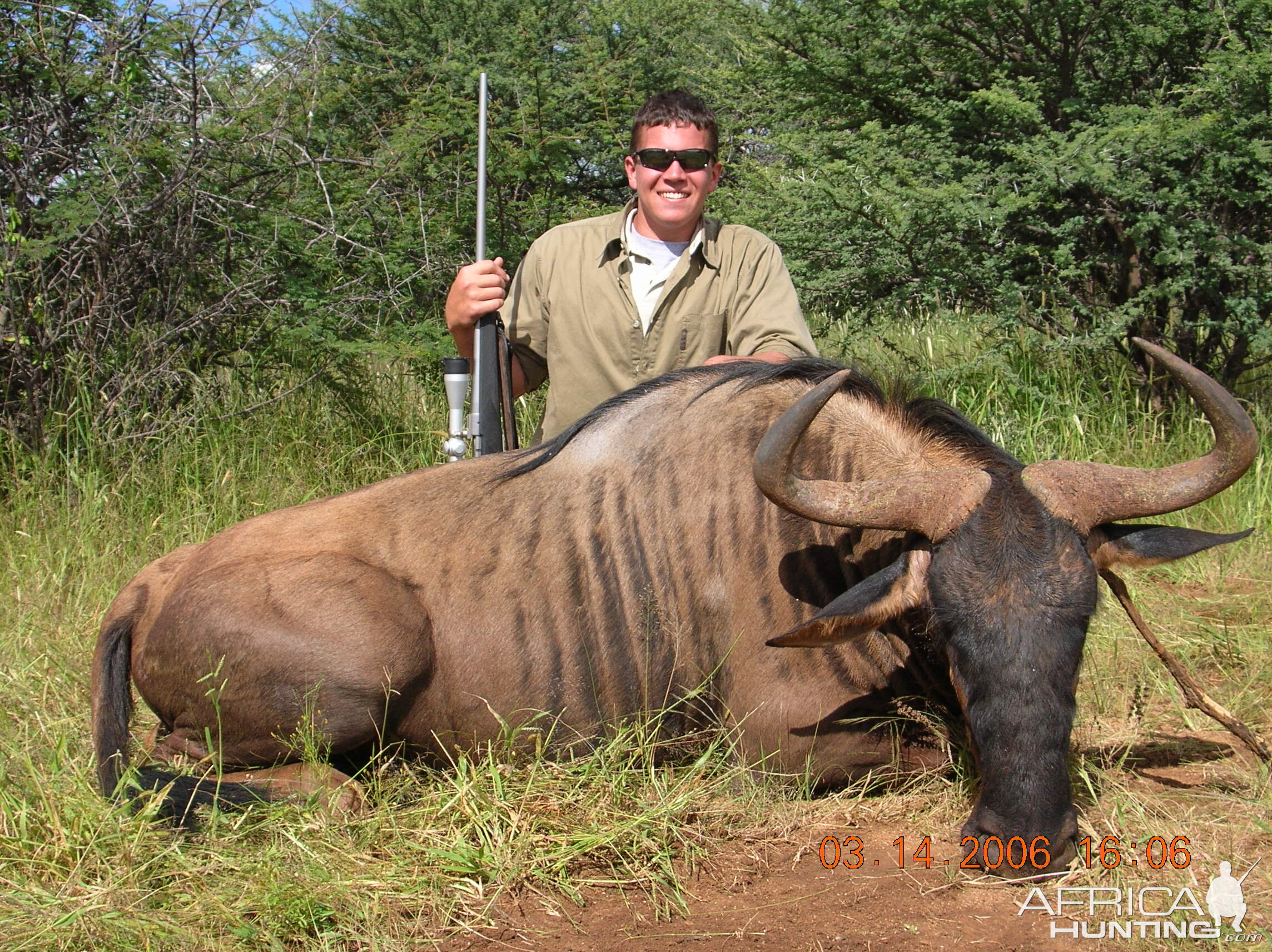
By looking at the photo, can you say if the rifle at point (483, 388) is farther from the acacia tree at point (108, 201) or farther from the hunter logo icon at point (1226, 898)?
the hunter logo icon at point (1226, 898)

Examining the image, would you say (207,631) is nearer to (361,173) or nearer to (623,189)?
(361,173)

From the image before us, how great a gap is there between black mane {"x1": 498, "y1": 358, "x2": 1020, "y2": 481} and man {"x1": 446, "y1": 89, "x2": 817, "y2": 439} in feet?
2.13

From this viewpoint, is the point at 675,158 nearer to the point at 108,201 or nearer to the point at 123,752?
the point at 123,752

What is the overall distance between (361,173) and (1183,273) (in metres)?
4.44

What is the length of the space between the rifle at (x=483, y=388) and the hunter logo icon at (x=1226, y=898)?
98.2 inches

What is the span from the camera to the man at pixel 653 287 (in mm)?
4098

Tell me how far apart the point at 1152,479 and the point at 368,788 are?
215cm

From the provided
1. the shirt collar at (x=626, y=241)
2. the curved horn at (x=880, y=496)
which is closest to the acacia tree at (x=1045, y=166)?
the shirt collar at (x=626, y=241)

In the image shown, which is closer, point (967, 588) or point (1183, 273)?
point (967, 588)

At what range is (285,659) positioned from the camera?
118 inches

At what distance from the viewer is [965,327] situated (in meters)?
6.53

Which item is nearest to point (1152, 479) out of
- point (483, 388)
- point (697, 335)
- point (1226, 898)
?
point (1226, 898)

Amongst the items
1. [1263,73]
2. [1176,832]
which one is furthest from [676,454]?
[1263,73]

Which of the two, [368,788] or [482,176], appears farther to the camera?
[482,176]
